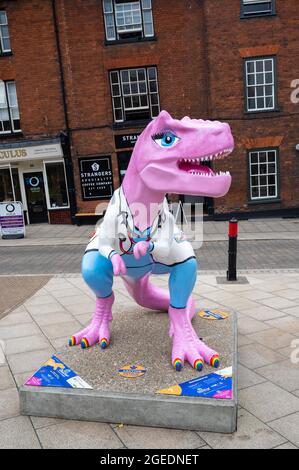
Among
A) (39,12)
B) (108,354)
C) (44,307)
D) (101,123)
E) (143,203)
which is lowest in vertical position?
(44,307)

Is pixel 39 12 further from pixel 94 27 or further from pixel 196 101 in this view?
pixel 196 101

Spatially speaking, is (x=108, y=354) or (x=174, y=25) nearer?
(x=108, y=354)

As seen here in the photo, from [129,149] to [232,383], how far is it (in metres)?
12.9

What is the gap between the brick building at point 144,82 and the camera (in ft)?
46.1

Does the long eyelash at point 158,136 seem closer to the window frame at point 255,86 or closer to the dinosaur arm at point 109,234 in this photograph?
the dinosaur arm at point 109,234

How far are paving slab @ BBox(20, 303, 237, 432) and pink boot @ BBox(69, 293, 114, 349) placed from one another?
0.09 m

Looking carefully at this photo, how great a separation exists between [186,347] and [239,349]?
1.01 meters

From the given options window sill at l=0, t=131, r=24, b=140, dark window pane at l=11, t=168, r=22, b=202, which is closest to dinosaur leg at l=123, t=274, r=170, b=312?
window sill at l=0, t=131, r=24, b=140

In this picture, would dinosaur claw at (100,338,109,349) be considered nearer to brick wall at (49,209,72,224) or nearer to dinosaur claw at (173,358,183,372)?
dinosaur claw at (173,358,183,372)

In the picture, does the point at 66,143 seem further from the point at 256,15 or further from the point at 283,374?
the point at 283,374

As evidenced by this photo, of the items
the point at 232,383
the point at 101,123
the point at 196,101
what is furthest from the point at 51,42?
the point at 232,383

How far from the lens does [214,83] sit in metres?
14.3

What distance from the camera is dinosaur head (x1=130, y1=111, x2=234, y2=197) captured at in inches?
120

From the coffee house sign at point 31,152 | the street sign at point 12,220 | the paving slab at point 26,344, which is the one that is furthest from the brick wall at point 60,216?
the paving slab at point 26,344
